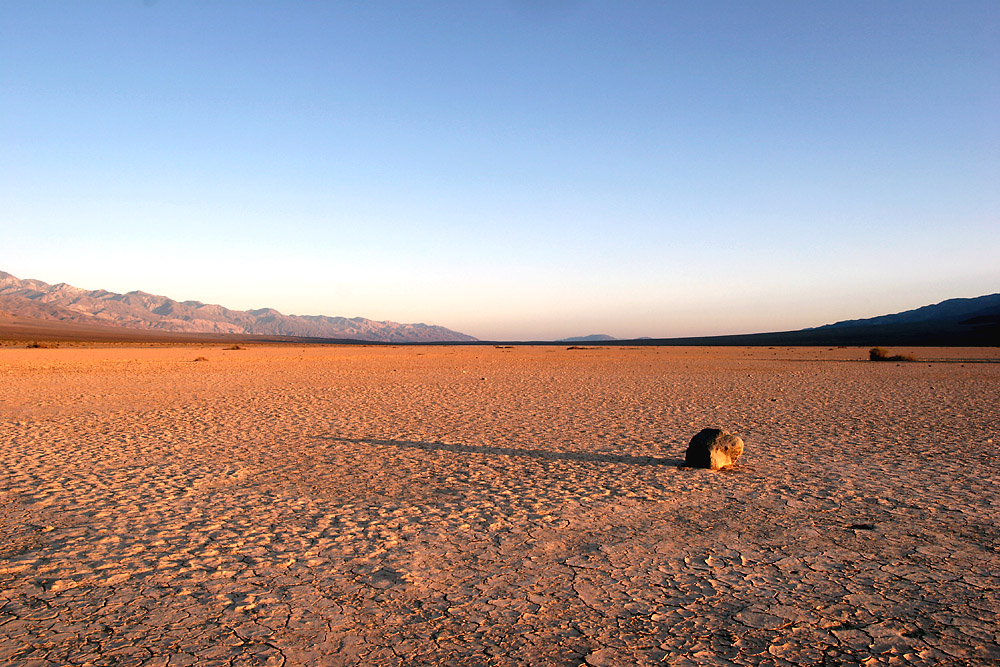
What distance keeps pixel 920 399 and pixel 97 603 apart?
1642 centimetres

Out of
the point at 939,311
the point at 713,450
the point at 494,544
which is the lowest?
the point at 494,544

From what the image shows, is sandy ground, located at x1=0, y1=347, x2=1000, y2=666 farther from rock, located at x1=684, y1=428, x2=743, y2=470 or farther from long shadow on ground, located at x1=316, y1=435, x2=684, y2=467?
rock, located at x1=684, y1=428, x2=743, y2=470

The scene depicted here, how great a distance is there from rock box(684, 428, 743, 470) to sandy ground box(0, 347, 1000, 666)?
0.23m

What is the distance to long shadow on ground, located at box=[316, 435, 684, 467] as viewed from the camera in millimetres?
7691

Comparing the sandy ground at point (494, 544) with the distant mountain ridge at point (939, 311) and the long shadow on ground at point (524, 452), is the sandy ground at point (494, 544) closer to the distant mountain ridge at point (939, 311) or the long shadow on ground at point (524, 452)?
the long shadow on ground at point (524, 452)

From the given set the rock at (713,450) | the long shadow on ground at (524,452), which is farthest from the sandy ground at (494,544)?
the rock at (713,450)

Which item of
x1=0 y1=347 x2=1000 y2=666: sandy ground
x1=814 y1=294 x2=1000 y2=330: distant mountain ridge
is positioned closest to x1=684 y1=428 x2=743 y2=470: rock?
x1=0 y1=347 x2=1000 y2=666: sandy ground

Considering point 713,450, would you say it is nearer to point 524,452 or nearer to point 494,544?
point 524,452

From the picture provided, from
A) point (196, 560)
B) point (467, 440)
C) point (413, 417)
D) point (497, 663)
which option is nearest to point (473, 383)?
point (413, 417)

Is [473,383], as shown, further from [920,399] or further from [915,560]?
[915,560]

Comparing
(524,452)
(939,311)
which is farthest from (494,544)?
(939,311)

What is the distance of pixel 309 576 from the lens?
406cm

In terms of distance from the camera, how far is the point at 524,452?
8352 mm

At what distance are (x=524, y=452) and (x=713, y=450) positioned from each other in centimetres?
256
